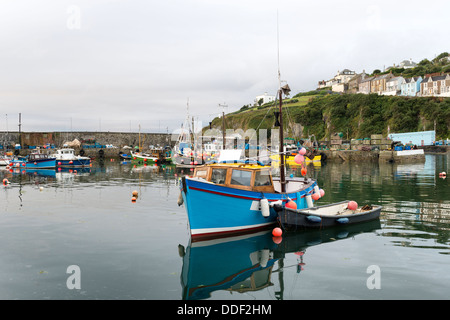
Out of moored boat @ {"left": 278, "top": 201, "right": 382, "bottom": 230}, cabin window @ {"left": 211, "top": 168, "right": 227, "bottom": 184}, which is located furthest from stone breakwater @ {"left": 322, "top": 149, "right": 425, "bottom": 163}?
cabin window @ {"left": 211, "top": 168, "right": 227, "bottom": 184}

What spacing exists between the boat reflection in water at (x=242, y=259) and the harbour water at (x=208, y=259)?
33mm

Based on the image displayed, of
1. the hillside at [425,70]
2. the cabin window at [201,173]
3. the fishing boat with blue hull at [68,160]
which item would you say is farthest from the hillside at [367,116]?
the cabin window at [201,173]

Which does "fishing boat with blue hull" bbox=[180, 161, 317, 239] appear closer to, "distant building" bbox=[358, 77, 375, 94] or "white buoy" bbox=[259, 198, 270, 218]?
"white buoy" bbox=[259, 198, 270, 218]

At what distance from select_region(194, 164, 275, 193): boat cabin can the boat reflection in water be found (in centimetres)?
203

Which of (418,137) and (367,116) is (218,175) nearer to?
(418,137)

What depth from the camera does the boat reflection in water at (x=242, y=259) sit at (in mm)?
9883

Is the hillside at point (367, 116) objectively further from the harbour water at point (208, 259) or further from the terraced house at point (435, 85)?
the harbour water at point (208, 259)

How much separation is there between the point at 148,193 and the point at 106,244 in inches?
569

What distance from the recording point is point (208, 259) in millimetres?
12023

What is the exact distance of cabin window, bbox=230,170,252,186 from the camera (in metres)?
14.5

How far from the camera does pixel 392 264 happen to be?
11258mm
